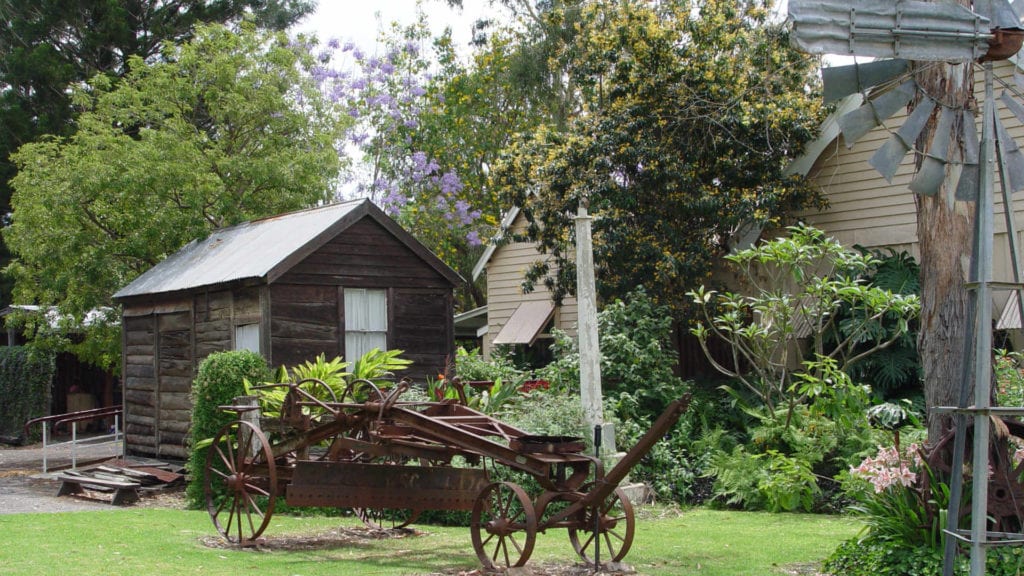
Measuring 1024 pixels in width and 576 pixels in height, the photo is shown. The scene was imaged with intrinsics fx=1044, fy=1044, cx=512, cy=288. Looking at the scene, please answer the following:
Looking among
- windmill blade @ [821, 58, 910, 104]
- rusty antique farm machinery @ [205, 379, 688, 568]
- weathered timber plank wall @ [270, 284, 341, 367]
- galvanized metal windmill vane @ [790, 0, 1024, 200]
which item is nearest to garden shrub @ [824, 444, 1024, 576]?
rusty antique farm machinery @ [205, 379, 688, 568]

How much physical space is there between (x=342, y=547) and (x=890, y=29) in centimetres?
726

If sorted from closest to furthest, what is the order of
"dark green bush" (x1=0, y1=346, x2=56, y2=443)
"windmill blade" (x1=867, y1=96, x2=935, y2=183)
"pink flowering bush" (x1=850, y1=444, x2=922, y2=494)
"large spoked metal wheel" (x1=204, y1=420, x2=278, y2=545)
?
"windmill blade" (x1=867, y1=96, x2=935, y2=183)
"pink flowering bush" (x1=850, y1=444, x2=922, y2=494)
"large spoked metal wheel" (x1=204, y1=420, x2=278, y2=545)
"dark green bush" (x1=0, y1=346, x2=56, y2=443)

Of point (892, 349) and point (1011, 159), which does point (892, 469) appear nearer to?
point (1011, 159)

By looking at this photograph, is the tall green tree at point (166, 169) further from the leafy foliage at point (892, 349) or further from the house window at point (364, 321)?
the leafy foliage at point (892, 349)

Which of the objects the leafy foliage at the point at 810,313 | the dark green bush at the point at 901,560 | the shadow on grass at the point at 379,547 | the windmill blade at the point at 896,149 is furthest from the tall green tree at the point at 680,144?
the windmill blade at the point at 896,149

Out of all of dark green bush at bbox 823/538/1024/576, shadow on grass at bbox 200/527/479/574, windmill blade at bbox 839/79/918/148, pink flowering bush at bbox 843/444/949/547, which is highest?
windmill blade at bbox 839/79/918/148

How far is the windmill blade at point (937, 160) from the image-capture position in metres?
6.84

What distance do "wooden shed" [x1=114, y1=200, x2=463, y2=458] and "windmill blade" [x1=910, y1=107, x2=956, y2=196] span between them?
10.5 meters

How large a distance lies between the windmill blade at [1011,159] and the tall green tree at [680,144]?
37.0 feet

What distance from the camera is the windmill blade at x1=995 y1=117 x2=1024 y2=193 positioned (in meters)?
6.77

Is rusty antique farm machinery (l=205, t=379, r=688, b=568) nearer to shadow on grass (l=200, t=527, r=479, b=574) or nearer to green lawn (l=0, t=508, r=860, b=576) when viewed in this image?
shadow on grass (l=200, t=527, r=479, b=574)

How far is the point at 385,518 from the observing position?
12180mm

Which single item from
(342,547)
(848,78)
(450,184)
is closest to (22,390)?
(450,184)

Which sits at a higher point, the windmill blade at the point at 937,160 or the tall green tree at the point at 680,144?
the tall green tree at the point at 680,144
